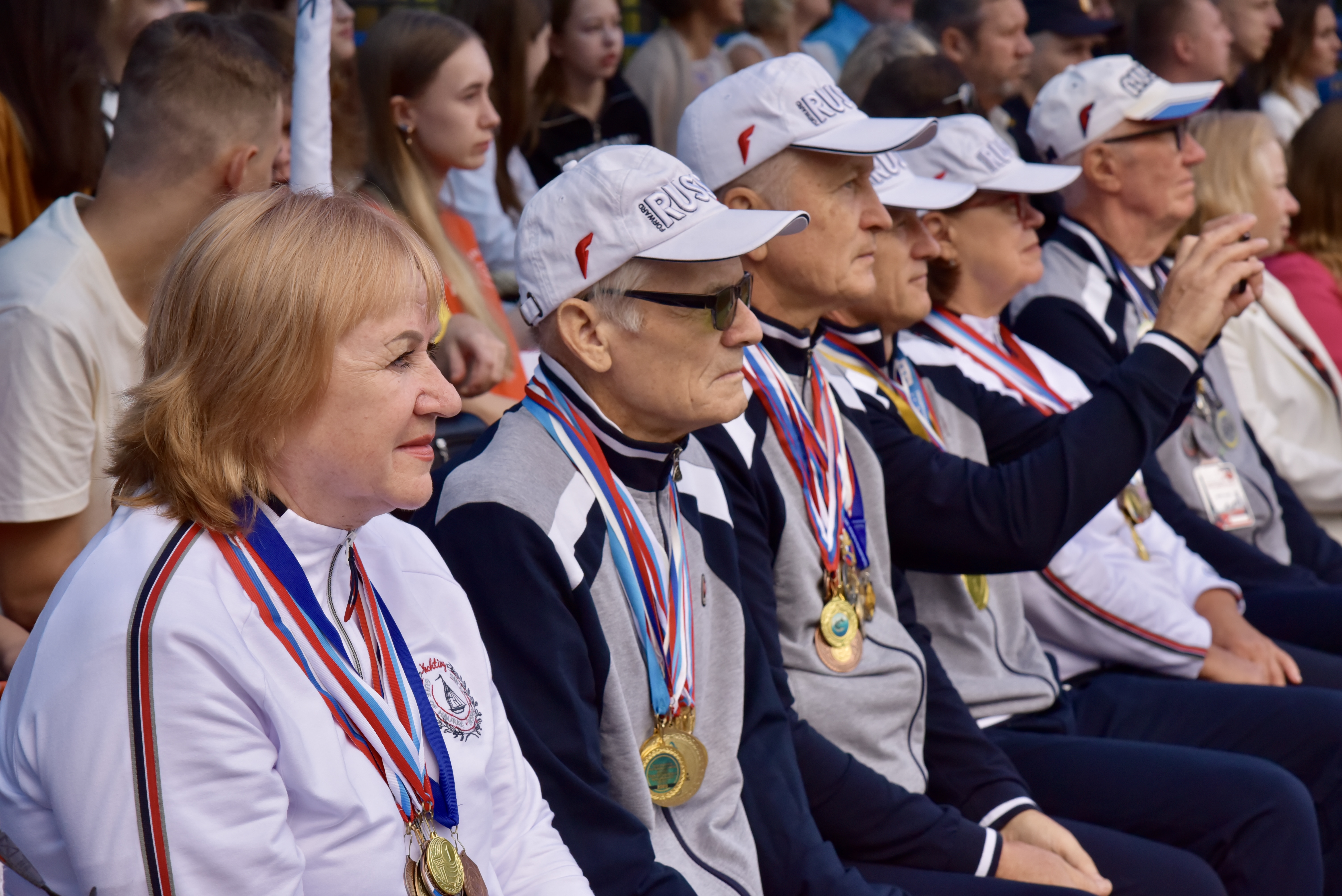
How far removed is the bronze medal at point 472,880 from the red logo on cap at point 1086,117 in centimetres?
339

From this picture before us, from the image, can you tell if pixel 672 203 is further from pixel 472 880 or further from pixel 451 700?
pixel 472 880

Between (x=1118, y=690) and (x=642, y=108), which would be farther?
(x=642, y=108)

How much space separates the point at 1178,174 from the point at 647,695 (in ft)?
10.0

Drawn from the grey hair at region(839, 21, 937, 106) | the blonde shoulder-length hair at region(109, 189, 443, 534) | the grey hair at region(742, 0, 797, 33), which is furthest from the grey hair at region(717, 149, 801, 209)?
the grey hair at region(742, 0, 797, 33)

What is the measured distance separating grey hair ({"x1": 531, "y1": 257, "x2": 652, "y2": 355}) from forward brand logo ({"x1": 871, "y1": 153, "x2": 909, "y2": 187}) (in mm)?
1126

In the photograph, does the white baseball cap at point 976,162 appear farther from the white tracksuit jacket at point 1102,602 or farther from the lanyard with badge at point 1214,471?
the lanyard with badge at point 1214,471

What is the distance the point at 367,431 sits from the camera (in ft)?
6.00

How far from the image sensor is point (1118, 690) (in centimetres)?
366

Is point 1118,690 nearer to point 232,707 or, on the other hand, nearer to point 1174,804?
point 1174,804

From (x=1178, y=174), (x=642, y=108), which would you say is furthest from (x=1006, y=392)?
(x=642, y=108)

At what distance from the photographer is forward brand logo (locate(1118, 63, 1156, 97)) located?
448 cm

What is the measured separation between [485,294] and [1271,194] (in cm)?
283

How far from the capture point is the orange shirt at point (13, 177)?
3.51m

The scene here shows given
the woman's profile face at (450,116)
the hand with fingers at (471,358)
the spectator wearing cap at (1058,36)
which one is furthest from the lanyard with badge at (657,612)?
the spectator wearing cap at (1058,36)
